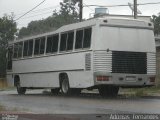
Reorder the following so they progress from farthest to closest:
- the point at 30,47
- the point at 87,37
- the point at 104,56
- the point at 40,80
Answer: the point at 30,47, the point at 40,80, the point at 87,37, the point at 104,56

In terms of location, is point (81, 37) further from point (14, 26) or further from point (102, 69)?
point (14, 26)

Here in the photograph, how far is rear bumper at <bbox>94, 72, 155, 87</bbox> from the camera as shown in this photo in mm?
23641

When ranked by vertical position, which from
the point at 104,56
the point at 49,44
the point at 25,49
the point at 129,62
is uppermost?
the point at 49,44

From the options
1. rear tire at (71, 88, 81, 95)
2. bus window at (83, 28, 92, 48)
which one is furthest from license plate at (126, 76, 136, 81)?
rear tire at (71, 88, 81, 95)

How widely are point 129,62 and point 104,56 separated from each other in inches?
44.7

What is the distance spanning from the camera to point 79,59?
81.9ft

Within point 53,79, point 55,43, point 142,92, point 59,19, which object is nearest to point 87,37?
point 55,43

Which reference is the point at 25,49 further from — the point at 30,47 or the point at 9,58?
the point at 9,58

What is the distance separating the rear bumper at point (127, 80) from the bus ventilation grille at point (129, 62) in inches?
7.1

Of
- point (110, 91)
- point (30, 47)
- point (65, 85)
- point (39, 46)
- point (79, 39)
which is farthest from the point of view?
point (30, 47)

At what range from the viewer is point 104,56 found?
23828mm

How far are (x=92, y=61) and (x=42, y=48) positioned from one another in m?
5.90

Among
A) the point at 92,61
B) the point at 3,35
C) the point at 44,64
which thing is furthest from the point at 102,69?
the point at 3,35

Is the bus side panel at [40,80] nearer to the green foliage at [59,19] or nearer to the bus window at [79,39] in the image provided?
the bus window at [79,39]
